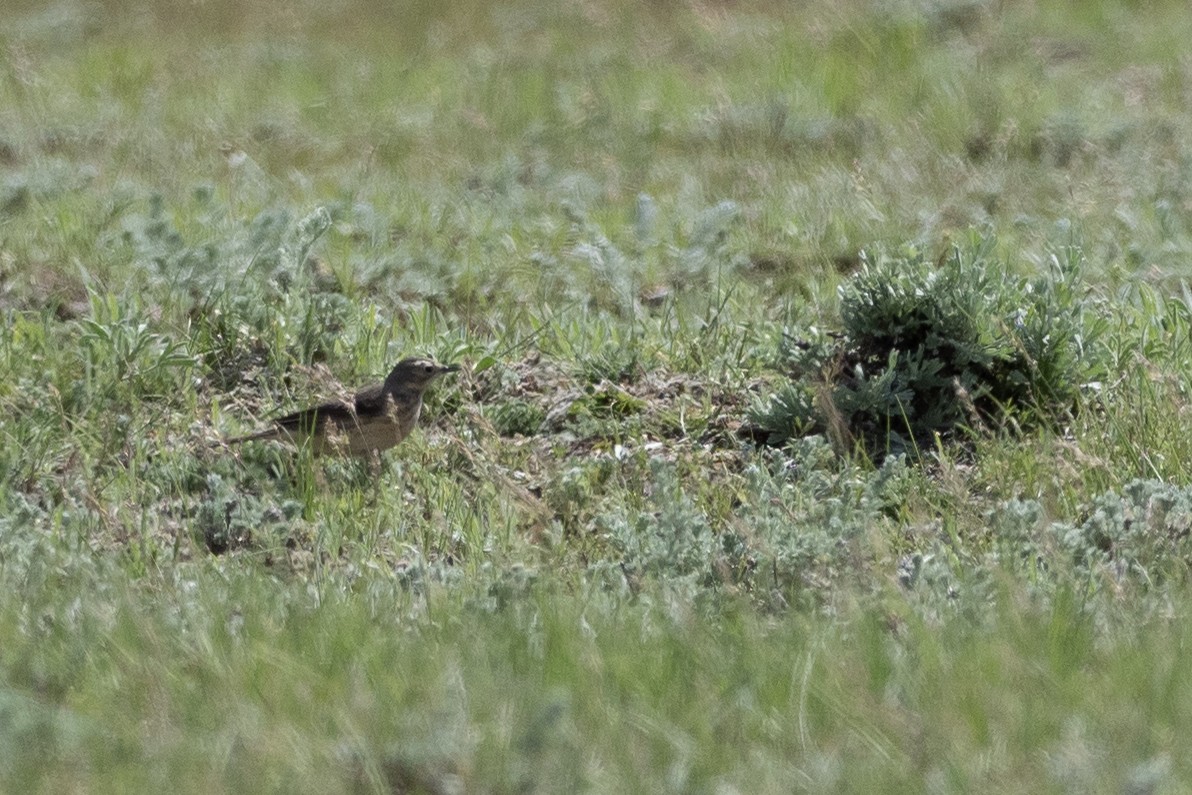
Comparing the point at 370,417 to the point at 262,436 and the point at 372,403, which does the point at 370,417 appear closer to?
the point at 372,403

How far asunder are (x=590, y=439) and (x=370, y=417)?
921mm

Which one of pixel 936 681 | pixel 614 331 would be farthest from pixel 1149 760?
pixel 614 331

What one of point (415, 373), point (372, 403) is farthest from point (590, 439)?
point (372, 403)

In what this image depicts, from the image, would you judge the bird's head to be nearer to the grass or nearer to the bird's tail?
the grass

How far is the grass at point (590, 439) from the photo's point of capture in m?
3.84

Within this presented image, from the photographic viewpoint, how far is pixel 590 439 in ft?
22.6

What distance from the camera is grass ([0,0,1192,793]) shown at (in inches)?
151

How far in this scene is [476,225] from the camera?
31.4ft

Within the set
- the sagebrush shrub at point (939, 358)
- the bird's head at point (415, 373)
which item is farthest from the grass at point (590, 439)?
the bird's head at point (415, 373)

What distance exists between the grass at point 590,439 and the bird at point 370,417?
4.0 inches

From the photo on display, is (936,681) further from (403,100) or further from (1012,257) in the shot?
(403,100)

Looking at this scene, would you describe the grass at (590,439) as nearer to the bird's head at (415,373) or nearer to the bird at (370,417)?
the bird at (370,417)

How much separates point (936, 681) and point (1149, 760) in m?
0.54

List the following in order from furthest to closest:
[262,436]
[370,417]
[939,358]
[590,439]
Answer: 1. [590,439]
2. [939,358]
3. [262,436]
4. [370,417]
